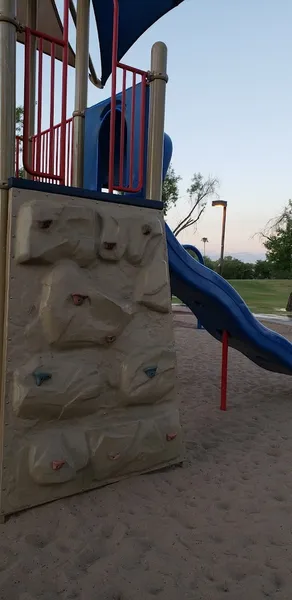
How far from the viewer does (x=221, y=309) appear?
3.75 meters

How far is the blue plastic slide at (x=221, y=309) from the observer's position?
Result: 3389 millimetres

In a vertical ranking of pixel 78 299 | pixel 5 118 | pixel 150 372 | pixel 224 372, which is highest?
pixel 5 118

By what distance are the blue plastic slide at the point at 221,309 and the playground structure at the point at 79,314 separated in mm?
637

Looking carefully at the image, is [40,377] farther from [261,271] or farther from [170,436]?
[261,271]

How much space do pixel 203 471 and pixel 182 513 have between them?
0.55 meters

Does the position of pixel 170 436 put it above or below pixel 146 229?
below

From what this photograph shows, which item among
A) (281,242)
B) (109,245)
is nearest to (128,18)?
(109,245)

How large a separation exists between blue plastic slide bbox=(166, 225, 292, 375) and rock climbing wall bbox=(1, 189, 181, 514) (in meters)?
0.65

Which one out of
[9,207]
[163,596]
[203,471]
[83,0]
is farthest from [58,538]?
[83,0]

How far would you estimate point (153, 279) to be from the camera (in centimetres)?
267

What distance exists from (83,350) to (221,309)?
1684 millimetres

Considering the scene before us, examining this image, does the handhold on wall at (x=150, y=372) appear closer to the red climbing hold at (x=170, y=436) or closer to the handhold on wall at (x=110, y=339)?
the handhold on wall at (x=110, y=339)

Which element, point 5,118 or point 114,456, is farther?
point 114,456

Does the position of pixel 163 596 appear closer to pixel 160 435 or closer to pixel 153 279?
pixel 160 435
